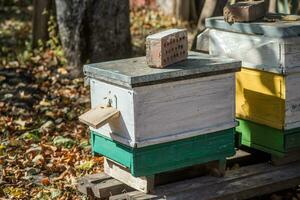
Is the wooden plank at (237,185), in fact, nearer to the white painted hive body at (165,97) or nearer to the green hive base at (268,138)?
the green hive base at (268,138)

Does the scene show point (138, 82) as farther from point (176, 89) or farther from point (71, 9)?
point (71, 9)

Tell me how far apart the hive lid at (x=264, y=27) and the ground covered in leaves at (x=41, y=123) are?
4.07ft

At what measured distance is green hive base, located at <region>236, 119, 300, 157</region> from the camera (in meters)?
4.55

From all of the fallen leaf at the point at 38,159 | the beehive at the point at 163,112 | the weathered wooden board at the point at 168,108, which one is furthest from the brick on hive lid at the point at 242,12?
the fallen leaf at the point at 38,159

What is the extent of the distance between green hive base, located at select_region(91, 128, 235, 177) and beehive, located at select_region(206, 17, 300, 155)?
30cm

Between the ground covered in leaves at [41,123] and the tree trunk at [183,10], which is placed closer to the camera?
the ground covered in leaves at [41,123]

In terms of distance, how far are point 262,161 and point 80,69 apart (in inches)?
135

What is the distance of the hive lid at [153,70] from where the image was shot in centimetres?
→ 398

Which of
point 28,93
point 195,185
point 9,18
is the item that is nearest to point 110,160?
point 195,185

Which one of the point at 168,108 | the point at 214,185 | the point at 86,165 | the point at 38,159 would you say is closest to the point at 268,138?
the point at 214,185

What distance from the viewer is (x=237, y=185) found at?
446 centimetres

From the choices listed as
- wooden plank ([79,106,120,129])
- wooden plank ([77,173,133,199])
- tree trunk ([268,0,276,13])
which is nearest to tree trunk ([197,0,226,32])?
tree trunk ([268,0,276,13])

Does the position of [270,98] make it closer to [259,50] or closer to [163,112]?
[259,50]

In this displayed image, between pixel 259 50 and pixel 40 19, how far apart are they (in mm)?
5033
